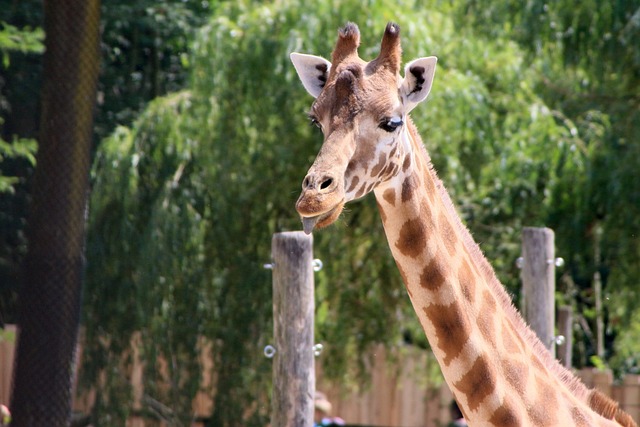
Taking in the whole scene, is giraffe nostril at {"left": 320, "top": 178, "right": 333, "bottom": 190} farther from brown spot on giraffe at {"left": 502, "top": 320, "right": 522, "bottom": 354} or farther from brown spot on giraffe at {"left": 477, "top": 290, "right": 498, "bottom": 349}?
brown spot on giraffe at {"left": 502, "top": 320, "right": 522, "bottom": 354}

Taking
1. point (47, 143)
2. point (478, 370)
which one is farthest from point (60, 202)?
point (478, 370)

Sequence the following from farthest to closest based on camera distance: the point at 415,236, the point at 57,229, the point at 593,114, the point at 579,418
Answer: the point at 593,114 < the point at 57,229 < the point at 579,418 < the point at 415,236

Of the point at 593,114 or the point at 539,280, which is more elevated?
the point at 593,114

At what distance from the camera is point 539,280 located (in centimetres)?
504

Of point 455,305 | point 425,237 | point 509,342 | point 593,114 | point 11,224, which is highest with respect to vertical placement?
point 593,114

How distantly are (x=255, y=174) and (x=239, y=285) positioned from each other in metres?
0.80

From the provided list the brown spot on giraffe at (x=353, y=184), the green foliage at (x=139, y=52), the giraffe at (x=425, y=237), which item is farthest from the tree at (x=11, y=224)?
the brown spot on giraffe at (x=353, y=184)

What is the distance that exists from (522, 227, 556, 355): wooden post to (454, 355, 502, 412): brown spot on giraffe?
213 centimetres

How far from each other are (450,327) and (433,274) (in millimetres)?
160

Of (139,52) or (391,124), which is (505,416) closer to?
(391,124)

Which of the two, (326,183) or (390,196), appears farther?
(390,196)

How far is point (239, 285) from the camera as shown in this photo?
729 centimetres

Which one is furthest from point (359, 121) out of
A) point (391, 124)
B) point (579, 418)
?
point (579, 418)

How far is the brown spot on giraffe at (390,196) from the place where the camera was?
9.60ft
